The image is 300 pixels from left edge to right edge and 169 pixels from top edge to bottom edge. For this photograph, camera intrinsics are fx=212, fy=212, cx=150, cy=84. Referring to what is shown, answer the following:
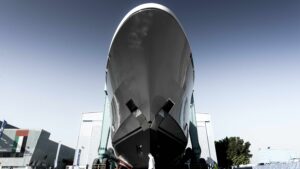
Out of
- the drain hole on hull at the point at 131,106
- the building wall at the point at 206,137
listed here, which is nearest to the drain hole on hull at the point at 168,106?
the drain hole on hull at the point at 131,106

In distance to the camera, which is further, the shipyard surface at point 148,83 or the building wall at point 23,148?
the building wall at point 23,148

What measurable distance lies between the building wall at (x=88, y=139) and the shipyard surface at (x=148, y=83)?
1112 cm

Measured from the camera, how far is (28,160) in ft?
74.8

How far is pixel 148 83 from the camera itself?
222 inches

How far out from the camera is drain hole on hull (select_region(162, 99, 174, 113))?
5.90m

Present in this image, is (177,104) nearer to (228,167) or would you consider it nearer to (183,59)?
(183,59)

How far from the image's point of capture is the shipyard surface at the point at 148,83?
5230mm

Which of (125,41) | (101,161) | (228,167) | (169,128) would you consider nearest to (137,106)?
(169,128)

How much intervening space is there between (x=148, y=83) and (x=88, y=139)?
13.4m

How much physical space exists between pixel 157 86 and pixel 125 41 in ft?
4.77

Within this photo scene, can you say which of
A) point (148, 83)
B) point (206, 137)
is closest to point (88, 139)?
point (206, 137)

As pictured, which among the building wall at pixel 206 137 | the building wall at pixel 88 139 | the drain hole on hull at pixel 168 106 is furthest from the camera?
the building wall at pixel 206 137

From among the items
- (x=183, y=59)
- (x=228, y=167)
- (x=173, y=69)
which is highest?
(x=183, y=59)

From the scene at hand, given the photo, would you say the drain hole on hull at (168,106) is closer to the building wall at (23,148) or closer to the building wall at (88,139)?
the building wall at (88,139)
